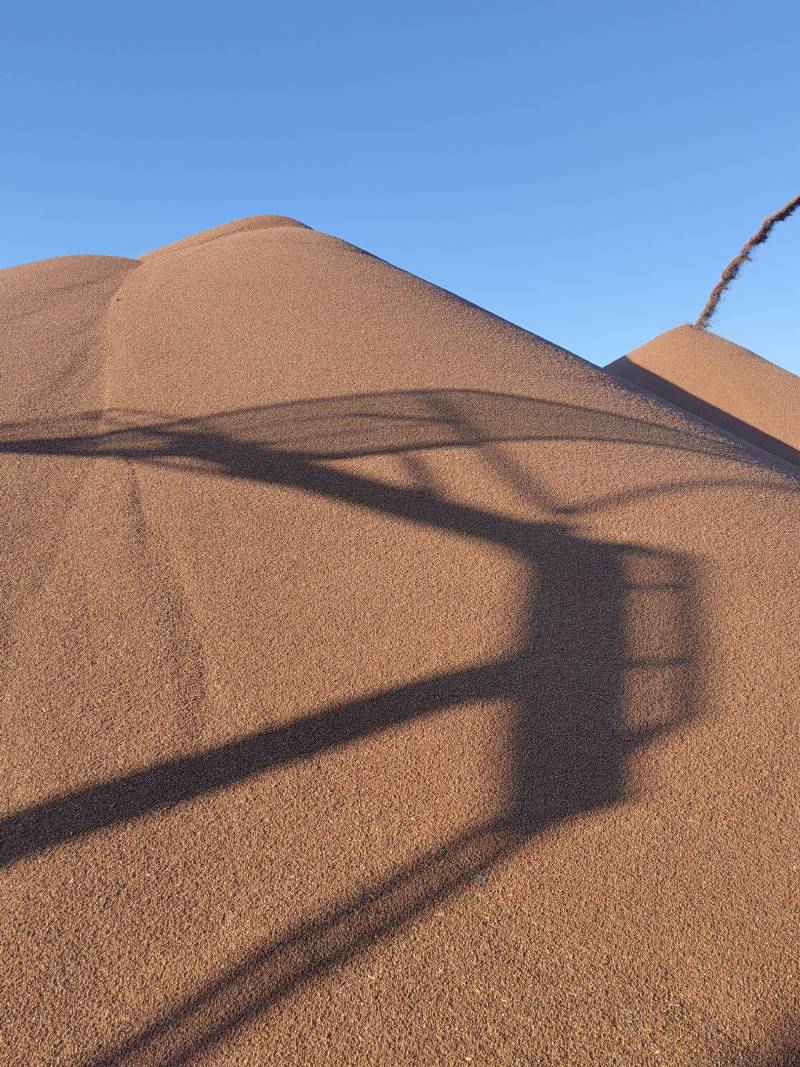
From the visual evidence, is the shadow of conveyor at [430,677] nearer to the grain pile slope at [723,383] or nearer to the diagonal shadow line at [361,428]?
the diagonal shadow line at [361,428]

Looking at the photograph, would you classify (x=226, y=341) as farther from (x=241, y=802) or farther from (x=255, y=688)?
(x=241, y=802)

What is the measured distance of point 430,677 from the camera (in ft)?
12.2

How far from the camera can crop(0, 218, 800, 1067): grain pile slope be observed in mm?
2439

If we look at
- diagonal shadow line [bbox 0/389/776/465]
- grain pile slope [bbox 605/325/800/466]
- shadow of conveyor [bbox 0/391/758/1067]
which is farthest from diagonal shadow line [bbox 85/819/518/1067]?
grain pile slope [bbox 605/325/800/466]

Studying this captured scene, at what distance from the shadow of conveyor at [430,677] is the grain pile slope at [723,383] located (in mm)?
5191

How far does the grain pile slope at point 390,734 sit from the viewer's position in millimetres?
2439

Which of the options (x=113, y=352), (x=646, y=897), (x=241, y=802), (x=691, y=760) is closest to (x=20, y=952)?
(x=241, y=802)

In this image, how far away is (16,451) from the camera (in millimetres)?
5715

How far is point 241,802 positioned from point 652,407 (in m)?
5.89

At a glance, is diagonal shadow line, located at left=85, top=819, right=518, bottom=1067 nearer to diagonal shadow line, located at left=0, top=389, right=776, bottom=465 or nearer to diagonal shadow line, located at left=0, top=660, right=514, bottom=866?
diagonal shadow line, located at left=0, top=660, right=514, bottom=866

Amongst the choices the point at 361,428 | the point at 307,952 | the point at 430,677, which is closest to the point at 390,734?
the point at 430,677

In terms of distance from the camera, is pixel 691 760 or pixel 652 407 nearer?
pixel 691 760

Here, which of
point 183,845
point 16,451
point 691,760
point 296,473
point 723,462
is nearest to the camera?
point 183,845

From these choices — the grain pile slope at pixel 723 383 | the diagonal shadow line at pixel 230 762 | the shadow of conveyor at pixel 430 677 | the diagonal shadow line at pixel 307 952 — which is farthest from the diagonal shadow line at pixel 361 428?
the grain pile slope at pixel 723 383
